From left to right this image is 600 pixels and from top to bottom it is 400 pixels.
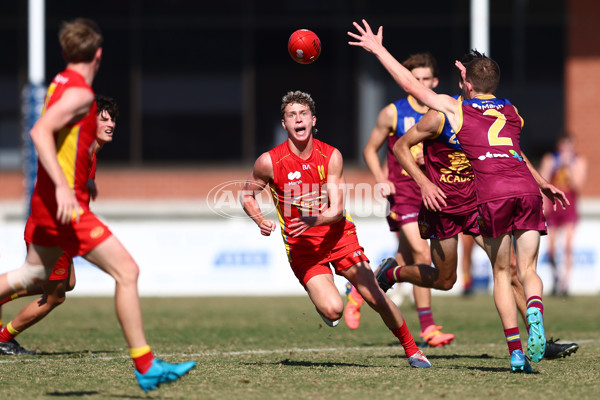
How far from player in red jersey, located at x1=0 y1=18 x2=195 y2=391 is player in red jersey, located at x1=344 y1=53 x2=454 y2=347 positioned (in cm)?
340

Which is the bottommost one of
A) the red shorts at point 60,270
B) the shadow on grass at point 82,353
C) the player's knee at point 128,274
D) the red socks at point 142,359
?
the shadow on grass at point 82,353

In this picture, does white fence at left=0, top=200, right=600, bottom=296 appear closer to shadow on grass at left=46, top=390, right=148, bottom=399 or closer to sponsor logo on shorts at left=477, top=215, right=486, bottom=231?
sponsor logo on shorts at left=477, top=215, right=486, bottom=231

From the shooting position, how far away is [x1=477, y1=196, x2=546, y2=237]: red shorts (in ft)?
22.1

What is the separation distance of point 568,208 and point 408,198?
23.8ft

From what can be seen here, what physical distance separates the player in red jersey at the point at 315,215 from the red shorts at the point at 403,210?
1622 millimetres

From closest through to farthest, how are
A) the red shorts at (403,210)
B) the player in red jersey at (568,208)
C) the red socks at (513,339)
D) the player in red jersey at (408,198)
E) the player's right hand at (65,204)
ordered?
1. the player's right hand at (65,204)
2. the red socks at (513,339)
3. the player in red jersey at (408,198)
4. the red shorts at (403,210)
5. the player in red jersey at (568,208)

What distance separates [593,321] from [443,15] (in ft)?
35.9

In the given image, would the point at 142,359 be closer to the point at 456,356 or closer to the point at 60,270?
the point at 60,270

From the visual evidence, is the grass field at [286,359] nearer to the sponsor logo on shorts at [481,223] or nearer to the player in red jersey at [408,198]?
the player in red jersey at [408,198]

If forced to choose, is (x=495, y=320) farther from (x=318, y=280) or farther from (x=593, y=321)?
(x=318, y=280)

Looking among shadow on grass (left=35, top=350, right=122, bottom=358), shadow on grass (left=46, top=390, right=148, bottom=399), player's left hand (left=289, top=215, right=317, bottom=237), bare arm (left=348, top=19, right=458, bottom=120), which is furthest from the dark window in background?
shadow on grass (left=46, top=390, right=148, bottom=399)

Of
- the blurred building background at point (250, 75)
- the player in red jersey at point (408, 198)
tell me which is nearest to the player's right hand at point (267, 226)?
the player in red jersey at point (408, 198)

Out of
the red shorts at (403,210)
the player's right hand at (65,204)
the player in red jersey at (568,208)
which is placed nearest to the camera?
the player's right hand at (65,204)

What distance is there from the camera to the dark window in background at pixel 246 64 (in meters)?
20.8
